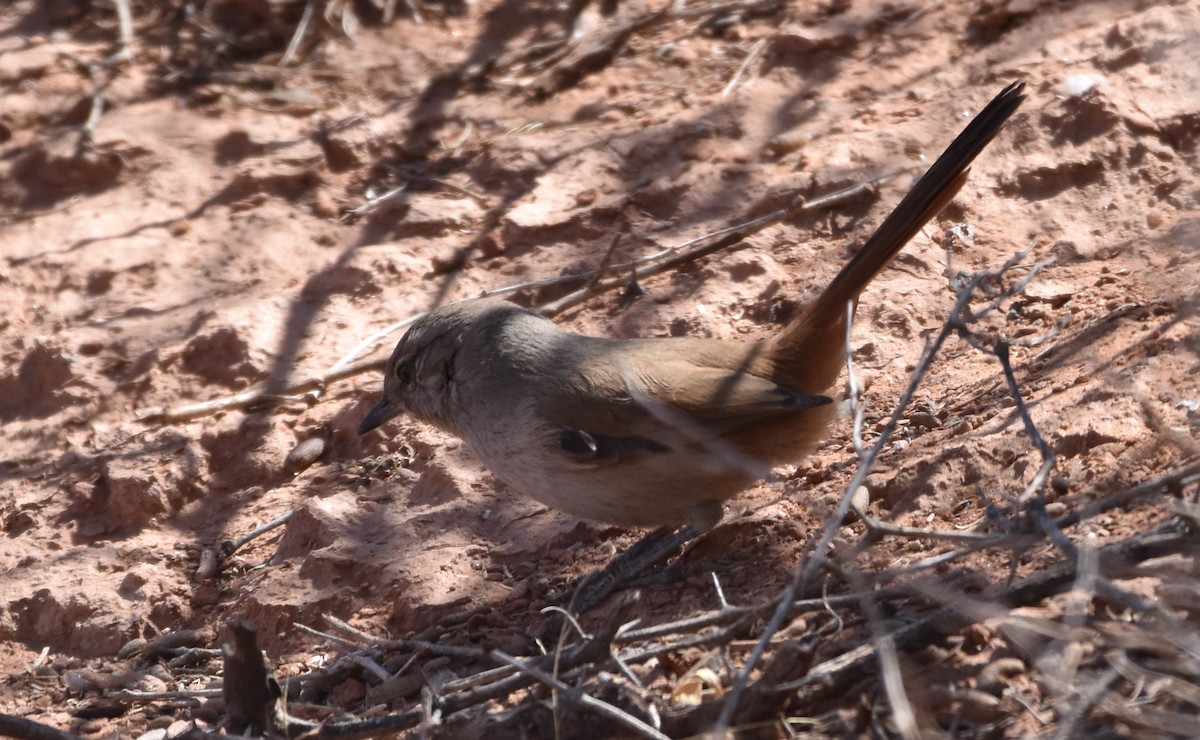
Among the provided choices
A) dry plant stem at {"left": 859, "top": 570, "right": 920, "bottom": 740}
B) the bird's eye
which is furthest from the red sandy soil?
the bird's eye

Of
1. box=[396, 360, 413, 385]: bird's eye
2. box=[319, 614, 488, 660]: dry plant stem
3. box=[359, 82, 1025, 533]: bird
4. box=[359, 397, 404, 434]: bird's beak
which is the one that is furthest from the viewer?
box=[359, 397, 404, 434]: bird's beak

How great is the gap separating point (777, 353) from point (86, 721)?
2825 mm

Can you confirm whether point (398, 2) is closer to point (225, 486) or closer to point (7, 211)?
point (7, 211)

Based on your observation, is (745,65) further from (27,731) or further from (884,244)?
(27,731)

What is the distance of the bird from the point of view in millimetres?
4289

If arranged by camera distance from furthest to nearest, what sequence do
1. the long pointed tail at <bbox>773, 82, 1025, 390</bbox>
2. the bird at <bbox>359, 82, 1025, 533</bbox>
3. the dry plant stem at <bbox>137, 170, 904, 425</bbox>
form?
the dry plant stem at <bbox>137, 170, 904, 425</bbox> < the bird at <bbox>359, 82, 1025, 533</bbox> < the long pointed tail at <bbox>773, 82, 1025, 390</bbox>

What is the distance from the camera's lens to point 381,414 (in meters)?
5.13

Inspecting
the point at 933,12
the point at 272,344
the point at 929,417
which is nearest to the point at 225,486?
the point at 272,344

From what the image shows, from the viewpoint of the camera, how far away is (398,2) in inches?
319

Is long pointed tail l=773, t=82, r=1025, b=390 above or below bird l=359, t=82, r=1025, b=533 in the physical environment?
above

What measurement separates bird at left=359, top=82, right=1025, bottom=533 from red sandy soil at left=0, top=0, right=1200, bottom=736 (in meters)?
0.26

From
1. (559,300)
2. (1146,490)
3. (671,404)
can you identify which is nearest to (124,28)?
(559,300)

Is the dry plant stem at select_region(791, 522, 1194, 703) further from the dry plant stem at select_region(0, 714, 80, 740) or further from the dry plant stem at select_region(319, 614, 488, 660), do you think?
the dry plant stem at select_region(0, 714, 80, 740)

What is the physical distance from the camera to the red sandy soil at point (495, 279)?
4246mm
